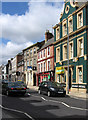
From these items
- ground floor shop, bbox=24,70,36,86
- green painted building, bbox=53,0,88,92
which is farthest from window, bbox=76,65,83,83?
ground floor shop, bbox=24,70,36,86

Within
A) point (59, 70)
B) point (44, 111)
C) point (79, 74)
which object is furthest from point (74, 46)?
point (44, 111)

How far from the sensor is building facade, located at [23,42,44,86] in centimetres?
4514

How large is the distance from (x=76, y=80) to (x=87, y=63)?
127 inches

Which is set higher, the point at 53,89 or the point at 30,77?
the point at 30,77

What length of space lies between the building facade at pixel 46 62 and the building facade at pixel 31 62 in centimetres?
266

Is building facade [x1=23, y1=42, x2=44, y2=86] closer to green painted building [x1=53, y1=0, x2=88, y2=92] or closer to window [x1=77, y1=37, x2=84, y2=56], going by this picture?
green painted building [x1=53, y1=0, x2=88, y2=92]

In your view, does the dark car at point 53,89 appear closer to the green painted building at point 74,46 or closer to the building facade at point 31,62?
the green painted building at point 74,46

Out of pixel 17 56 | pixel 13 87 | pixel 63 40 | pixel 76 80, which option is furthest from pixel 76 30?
pixel 17 56

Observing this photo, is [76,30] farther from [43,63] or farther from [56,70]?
[43,63]

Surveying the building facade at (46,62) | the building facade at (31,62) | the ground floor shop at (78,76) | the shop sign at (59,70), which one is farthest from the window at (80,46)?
the building facade at (31,62)

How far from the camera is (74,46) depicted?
26.0 metres

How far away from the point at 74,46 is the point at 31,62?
23.8 meters

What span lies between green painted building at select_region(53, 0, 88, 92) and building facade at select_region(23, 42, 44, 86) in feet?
45.8

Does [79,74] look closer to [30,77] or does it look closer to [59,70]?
[59,70]
